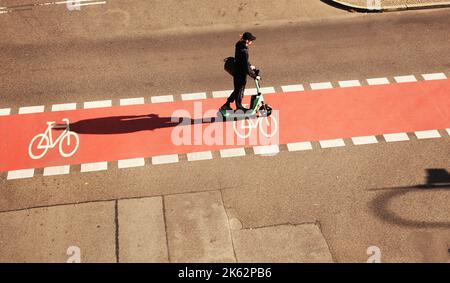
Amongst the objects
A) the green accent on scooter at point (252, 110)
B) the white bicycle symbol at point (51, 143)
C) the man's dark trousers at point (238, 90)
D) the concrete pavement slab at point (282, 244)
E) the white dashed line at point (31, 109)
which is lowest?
the concrete pavement slab at point (282, 244)

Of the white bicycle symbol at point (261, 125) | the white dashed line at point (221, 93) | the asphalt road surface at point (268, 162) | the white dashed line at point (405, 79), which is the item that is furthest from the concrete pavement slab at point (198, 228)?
the white dashed line at point (405, 79)

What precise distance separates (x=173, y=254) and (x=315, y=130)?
4.77 metres

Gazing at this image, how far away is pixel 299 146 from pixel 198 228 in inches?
131

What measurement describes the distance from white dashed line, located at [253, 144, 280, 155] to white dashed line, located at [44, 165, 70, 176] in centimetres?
417

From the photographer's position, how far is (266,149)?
37.4 ft

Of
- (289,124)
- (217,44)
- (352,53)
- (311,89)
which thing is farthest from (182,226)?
(352,53)

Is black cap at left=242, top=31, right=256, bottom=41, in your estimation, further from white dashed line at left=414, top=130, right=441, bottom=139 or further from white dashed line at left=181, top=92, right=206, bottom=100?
white dashed line at left=414, top=130, right=441, bottom=139

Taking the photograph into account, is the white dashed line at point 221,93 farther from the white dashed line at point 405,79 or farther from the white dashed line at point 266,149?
the white dashed line at point 405,79

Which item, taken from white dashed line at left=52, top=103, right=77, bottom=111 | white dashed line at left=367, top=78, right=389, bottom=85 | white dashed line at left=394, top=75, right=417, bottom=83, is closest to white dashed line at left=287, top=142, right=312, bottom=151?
white dashed line at left=367, top=78, right=389, bottom=85

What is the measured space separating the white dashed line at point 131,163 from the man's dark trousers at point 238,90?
2.58 metres

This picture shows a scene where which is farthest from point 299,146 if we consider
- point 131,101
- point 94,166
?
point 94,166

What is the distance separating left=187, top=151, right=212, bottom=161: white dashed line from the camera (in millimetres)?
11125

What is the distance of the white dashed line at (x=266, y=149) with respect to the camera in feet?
37.1

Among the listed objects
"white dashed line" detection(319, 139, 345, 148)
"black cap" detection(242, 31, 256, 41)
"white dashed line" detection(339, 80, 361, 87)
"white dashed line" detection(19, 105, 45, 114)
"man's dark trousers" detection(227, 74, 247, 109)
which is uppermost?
"white dashed line" detection(339, 80, 361, 87)
